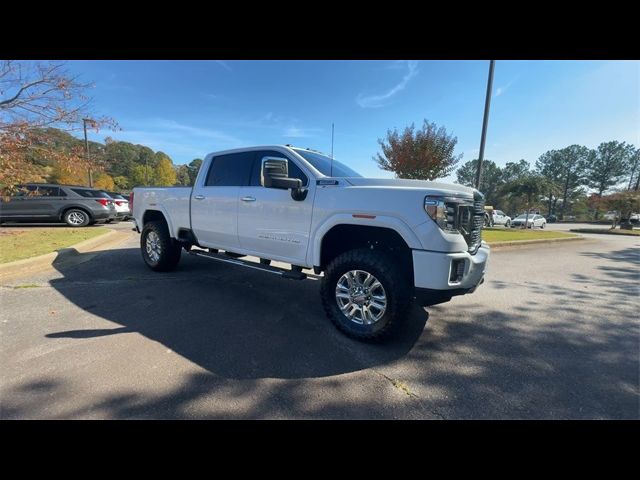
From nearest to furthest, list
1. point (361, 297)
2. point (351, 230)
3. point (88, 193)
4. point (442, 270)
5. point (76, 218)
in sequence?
point (442, 270)
point (361, 297)
point (351, 230)
point (76, 218)
point (88, 193)

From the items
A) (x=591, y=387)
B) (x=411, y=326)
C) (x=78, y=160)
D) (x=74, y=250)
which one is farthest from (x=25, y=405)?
(x=78, y=160)

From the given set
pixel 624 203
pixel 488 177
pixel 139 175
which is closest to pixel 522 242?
pixel 624 203

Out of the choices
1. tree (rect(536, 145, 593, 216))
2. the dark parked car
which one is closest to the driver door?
the dark parked car

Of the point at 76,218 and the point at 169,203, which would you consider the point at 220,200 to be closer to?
the point at 169,203

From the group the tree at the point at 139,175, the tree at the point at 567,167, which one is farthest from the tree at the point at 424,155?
the tree at the point at 567,167

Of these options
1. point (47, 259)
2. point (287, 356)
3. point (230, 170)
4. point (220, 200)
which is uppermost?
point (230, 170)

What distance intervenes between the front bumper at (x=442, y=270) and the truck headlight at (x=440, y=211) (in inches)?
10.8

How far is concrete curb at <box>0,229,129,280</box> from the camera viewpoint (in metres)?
4.99

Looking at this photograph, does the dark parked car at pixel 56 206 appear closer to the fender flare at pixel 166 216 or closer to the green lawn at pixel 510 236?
the fender flare at pixel 166 216

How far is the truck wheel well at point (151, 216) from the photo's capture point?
575 cm

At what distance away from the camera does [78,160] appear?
8.88 meters

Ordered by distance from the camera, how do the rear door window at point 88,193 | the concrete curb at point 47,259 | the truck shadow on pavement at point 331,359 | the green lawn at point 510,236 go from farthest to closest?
the rear door window at point 88,193 < the green lawn at point 510,236 < the concrete curb at point 47,259 < the truck shadow on pavement at point 331,359

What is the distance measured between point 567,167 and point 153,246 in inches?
3715

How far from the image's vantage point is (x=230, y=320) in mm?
3549
